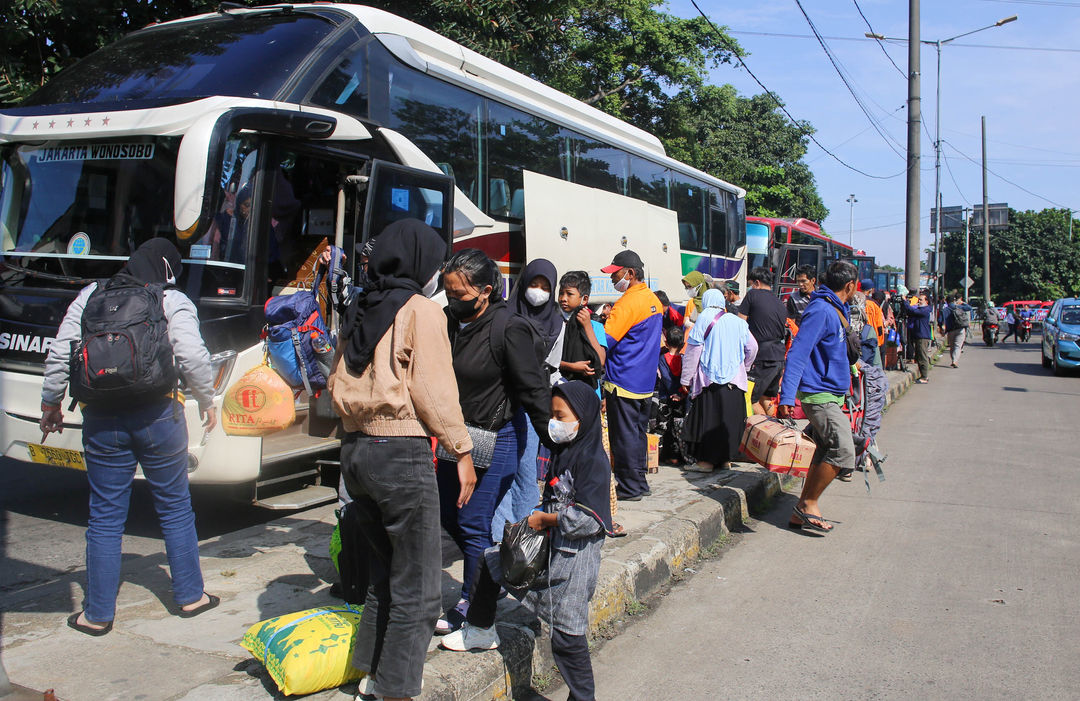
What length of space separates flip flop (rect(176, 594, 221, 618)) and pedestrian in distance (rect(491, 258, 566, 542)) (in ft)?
4.74

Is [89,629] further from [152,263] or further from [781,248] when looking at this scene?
[781,248]

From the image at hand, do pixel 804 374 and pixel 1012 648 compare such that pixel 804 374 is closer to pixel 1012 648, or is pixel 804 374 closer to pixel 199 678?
pixel 1012 648

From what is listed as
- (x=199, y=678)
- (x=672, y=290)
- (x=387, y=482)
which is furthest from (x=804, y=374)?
(x=672, y=290)

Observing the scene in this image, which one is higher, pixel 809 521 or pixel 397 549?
pixel 397 549

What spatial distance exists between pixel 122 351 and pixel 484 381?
162cm

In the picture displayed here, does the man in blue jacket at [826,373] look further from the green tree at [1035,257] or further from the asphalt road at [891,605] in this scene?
the green tree at [1035,257]

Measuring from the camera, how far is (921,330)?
54.2ft

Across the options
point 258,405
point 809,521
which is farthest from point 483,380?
Answer: point 809,521

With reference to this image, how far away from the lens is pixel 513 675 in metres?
3.63

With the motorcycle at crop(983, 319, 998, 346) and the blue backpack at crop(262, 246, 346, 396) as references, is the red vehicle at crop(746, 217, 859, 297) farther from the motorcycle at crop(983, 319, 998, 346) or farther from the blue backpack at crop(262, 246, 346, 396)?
the blue backpack at crop(262, 246, 346, 396)

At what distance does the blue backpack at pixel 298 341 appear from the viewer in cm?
485

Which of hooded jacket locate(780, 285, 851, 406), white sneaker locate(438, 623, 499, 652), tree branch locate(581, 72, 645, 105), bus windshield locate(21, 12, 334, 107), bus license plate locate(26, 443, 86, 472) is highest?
tree branch locate(581, 72, 645, 105)

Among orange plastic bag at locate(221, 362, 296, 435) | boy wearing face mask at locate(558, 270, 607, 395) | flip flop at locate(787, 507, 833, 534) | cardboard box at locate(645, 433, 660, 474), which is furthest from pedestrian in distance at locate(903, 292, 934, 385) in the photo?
orange plastic bag at locate(221, 362, 296, 435)

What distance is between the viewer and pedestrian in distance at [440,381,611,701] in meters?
3.30
